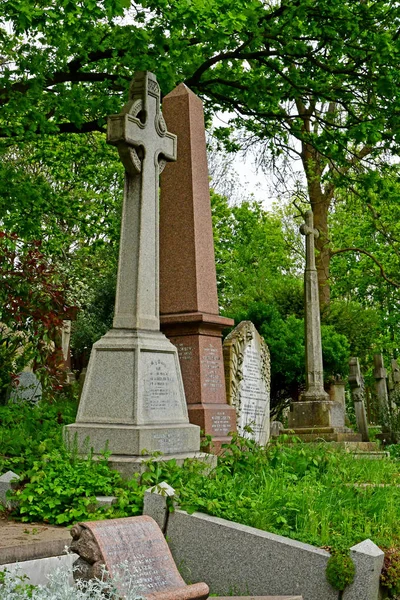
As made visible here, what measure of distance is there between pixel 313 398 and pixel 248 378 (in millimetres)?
3810

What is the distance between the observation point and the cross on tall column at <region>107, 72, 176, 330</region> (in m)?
6.80

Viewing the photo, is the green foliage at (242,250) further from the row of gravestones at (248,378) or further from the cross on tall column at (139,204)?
the cross on tall column at (139,204)

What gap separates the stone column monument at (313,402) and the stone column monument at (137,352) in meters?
6.18

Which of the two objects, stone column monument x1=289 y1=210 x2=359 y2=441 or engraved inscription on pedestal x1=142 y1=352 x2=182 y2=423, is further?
stone column monument x1=289 y1=210 x2=359 y2=441

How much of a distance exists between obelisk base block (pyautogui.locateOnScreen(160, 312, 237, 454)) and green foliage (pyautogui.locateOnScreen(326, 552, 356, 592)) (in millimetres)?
3544

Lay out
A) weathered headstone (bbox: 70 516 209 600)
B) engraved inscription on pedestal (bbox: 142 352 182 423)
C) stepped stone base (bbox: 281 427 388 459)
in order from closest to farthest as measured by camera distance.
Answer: weathered headstone (bbox: 70 516 209 600)
engraved inscription on pedestal (bbox: 142 352 182 423)
stepped stone base (bbox: 281 427 388 459)

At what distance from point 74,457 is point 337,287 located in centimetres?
2466

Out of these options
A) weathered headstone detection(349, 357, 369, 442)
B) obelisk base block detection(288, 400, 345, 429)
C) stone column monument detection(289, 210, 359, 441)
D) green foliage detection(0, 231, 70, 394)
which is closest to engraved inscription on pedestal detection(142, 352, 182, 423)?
green foliage detection(0, 231, 70, 394)

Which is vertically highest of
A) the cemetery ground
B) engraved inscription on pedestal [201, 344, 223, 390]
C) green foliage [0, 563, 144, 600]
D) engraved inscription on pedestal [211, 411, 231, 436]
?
engraved inscription on pedestal [201, 344, 223, 390]

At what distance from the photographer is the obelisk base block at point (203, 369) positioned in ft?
26.8

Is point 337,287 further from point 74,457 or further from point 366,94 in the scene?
point 74,457

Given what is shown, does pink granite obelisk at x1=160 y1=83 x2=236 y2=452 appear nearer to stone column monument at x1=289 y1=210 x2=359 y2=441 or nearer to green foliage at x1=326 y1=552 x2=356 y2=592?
green foliage at x1=326 y1=552 x2=356 y2=592

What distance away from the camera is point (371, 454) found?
1134cm

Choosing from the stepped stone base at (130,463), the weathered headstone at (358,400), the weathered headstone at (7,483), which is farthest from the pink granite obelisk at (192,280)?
the weathered headstone at (358,400)
